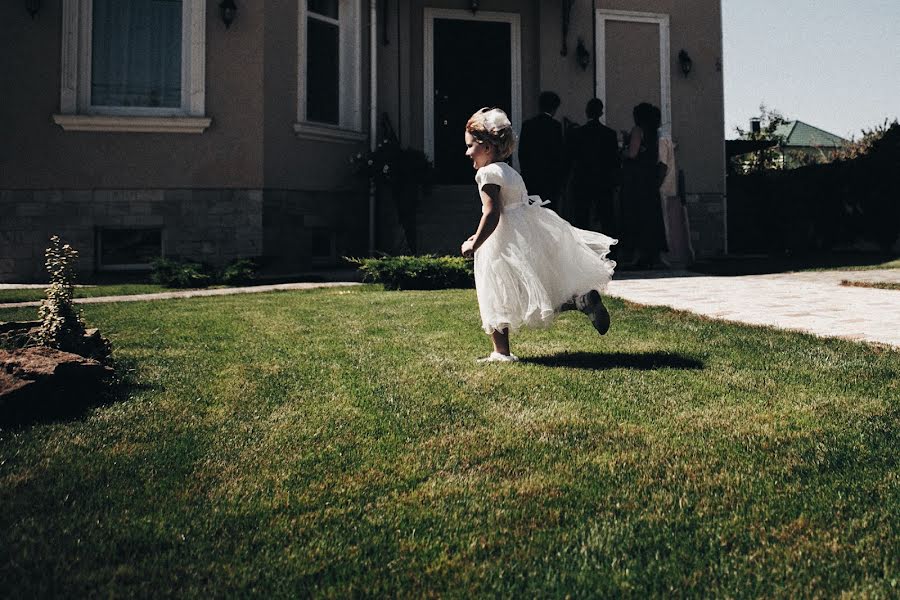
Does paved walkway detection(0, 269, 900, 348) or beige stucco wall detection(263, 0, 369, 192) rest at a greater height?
beige stucco wall detection(263, 0, 369, 192)

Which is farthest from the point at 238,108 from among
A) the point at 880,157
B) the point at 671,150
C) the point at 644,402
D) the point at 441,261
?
the point at 880,157

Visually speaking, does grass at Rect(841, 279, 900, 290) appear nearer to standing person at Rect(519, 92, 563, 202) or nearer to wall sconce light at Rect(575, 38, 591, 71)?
standing person at Rect(519, 92, 563, 202)

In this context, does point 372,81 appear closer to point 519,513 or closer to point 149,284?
point 149,284

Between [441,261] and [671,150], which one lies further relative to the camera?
[671,150]

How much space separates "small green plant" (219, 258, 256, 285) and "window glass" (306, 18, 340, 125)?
2920mm

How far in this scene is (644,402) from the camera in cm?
298

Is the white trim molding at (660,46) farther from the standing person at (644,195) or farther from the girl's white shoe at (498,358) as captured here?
the girl's white shoe at (498,358)

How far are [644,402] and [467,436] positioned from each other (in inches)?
32.9

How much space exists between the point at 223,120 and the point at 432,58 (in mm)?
3873

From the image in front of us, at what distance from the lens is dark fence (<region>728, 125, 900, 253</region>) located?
39.6ft

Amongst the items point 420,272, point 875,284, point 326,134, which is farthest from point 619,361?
point 326,134

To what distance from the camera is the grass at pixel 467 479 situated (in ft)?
5.33

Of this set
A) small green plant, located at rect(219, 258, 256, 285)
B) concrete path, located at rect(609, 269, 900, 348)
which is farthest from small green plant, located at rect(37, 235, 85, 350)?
small green plant, located at rect(219, 258, 256, 285)

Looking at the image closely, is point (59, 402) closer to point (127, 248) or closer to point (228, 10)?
point (127, 248)
